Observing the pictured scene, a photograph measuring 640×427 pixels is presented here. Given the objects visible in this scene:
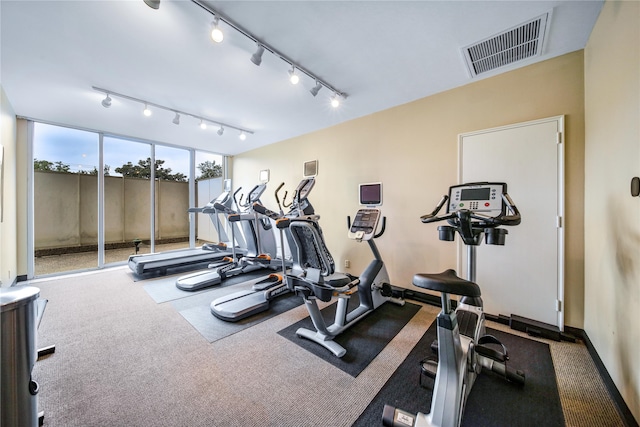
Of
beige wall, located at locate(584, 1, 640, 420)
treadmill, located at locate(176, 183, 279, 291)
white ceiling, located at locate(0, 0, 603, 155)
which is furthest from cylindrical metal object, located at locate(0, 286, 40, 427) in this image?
beige wall, located at locate(584, 1, 640, 420)

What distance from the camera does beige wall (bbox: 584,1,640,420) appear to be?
137 cm

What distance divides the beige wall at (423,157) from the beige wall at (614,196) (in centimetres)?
13

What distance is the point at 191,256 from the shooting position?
4934mm

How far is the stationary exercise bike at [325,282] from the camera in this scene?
2.15 meters

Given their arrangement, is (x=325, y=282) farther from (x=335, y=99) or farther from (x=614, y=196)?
(x=335, y=99)

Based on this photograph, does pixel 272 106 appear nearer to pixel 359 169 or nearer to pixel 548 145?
pixel 359 169

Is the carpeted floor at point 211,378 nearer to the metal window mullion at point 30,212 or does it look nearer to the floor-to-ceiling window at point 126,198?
the metal window mullion at point 30,212

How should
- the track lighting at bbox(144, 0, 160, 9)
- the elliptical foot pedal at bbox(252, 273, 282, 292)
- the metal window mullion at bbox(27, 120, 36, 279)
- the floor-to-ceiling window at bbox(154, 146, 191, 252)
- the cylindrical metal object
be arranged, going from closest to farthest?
the cylindrical metal object, the track lighting at bbox(144, 0, 160, 9), the elliptical foot pedal at bbox(252, 273, 282, 292), the metal window mullion at bbox(27, 120, 36, 279), the floor-to-ceiling window at bbox(154, 146, 191, 252)

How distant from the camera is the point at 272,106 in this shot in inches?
140

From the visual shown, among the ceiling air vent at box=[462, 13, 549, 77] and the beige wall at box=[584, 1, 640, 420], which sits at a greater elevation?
the ceiling air vent at box=[462, 13, 549, 77]

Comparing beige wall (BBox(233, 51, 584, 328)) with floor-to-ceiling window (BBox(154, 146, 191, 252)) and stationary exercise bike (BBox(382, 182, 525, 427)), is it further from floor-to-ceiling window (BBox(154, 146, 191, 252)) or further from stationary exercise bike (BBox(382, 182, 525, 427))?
floor-to-ceiling window (BBox(154, 146, 191, 252))

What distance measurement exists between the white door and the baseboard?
168mm

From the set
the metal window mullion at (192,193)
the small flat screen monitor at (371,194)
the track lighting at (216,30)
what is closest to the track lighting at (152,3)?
the track lighting at (216,30)

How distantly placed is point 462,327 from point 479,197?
1099 mm
